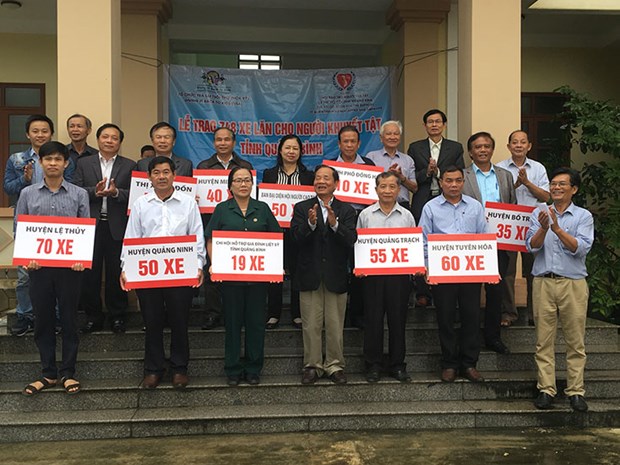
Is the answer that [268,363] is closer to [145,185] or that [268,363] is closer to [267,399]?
[267,399]

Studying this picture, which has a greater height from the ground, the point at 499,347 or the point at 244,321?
the point at 244,321

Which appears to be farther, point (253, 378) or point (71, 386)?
point (253, 378)

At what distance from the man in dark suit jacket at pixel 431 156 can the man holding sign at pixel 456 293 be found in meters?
0.61

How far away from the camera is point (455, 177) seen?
204 inches

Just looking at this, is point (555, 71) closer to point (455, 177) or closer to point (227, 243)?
point (455, 177)

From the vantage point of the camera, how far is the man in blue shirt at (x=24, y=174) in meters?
5.45

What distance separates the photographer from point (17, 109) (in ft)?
31.3

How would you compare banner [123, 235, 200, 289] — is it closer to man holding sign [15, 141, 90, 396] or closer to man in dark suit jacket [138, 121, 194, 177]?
man holding sign [15, 141, 90, 396]

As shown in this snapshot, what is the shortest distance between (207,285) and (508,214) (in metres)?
2.78

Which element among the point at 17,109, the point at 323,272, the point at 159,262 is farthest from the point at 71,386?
the point at 17,109

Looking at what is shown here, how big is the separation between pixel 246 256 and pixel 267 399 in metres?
1.17

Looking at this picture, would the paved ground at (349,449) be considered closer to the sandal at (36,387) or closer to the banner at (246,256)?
the sandal at (36,387)

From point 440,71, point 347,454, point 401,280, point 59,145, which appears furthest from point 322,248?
point 440,71

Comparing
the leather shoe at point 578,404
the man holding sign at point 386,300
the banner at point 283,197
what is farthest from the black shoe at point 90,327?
the leather shoe at point 578,404
